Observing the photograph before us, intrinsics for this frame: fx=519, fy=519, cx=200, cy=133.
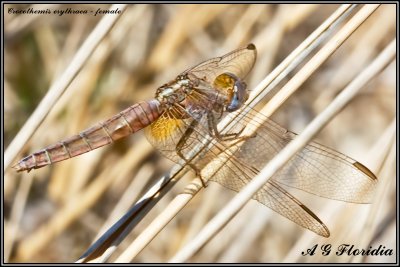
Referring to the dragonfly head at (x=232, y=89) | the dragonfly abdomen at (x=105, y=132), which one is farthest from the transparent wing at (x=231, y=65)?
the dragonfly abdomen at (x=105, y=132)

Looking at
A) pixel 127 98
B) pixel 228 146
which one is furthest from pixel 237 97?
pixel 127 98

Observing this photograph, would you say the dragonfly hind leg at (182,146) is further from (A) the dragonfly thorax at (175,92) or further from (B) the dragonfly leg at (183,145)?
(A) the dragonfly thorax at (175,92)

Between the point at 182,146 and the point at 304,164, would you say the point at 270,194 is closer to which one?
the point at 304,164

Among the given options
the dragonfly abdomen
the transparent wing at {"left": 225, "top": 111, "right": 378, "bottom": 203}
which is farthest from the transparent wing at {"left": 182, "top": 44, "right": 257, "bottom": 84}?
the transparent wing at {"left": 225, "top": 111, "right": 378, "bottom": 203}

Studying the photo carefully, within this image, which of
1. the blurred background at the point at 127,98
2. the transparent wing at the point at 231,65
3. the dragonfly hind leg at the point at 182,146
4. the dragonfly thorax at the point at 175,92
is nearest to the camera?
the dragonfly hind leg at the point at 182,146

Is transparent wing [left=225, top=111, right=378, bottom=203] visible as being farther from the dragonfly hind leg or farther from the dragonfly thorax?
the dragonfly thorax

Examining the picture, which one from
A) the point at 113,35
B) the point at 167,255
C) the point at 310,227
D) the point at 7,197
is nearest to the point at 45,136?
the point at 7,197

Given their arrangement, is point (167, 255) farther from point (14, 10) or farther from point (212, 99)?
point (14, 10)
